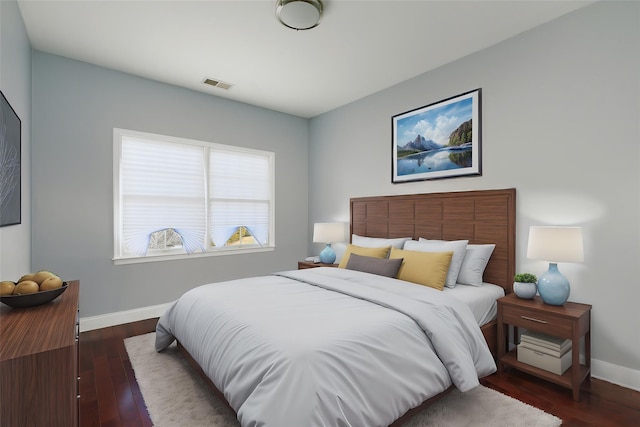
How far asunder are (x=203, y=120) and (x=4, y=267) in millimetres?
2710

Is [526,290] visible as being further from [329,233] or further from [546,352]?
[329,233]

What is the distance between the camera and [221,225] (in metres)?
4.43

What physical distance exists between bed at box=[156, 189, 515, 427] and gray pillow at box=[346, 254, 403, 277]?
12 centimetres

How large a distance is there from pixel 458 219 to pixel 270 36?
2.51 m

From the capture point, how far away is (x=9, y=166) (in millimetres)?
2045

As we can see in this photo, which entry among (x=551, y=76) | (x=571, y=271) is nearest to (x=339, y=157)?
(x=551, y=76)

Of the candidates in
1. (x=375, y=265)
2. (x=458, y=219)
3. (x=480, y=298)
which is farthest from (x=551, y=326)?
(x=375, y=265)

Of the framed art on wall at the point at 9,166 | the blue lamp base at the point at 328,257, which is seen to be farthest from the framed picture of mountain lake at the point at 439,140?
the framed art on wall at the point at 9,166

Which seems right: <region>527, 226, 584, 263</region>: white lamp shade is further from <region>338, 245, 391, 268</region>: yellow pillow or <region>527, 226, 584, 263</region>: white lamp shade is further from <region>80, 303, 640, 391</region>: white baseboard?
<region>338, 245, 391, 268</region>: yellow pillow

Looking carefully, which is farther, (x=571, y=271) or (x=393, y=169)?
(x=393, y=169)

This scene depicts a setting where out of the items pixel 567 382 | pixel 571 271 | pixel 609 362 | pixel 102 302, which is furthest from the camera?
pixel 102 302

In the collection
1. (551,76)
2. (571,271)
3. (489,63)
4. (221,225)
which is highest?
(489,63)

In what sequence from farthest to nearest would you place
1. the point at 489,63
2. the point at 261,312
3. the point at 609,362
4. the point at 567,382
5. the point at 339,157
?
the point at 339,157 → the point at 489,63 → the point at 609,362 → the point at 567,382 → the point at 261,312

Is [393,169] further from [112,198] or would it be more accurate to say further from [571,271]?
[112,198]
